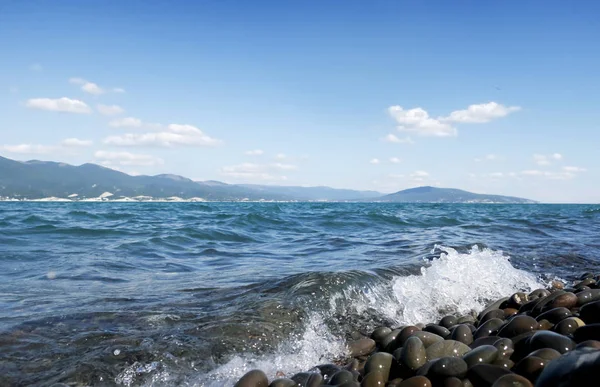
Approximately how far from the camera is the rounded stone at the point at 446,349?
12.2 feet

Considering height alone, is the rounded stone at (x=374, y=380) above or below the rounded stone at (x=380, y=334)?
above

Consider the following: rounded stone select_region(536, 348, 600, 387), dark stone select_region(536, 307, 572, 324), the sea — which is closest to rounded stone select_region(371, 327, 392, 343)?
the sea

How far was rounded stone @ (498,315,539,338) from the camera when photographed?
4.02m

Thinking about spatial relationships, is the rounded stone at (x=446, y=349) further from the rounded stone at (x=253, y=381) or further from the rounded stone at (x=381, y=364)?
the rounded stone at (x=253, y=381)

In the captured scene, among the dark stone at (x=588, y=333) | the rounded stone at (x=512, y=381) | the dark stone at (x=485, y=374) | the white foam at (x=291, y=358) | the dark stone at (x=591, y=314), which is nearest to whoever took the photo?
the rounded stone at (x=512, y=381)

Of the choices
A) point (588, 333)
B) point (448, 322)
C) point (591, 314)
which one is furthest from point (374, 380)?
point (591, 314)

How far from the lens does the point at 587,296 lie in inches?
203

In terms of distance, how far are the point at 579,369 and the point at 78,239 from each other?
15.1m

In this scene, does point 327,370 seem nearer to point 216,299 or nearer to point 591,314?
point 591,314

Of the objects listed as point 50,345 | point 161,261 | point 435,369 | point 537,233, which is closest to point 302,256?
point 161,261

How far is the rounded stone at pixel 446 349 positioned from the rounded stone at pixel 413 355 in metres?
0.10

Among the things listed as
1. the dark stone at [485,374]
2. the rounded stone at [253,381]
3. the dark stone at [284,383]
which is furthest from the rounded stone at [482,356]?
the rounded stone at [253,381]

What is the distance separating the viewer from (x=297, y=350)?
4762 mm

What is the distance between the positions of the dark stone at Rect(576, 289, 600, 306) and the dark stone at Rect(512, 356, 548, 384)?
258 cm
